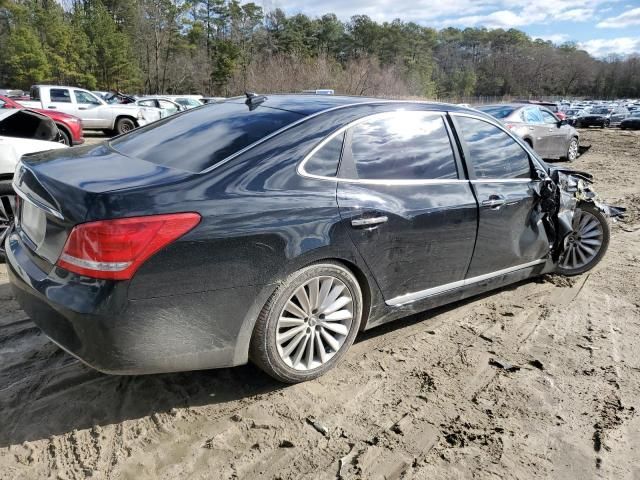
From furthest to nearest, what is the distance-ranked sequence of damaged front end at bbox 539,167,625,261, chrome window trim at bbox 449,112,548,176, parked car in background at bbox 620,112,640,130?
parked car in background at bbox 620,112,640,130 < damaged front end at bbox 539,167,625,261 < chrome window trim at bbox 449,112,548,176

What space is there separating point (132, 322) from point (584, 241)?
425 cm

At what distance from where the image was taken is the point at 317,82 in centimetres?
3588

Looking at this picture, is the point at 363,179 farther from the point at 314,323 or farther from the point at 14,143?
the point at 14,143

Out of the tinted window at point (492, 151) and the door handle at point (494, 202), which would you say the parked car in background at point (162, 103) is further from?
the door handle at point (494, 202)

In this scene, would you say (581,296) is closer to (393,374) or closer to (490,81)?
(393,374)

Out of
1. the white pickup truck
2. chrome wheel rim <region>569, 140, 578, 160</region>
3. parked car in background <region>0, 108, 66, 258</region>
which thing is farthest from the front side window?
chrome wheel rim <region>569, 140, 578, 160</region>

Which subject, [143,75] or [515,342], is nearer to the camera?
[515,342]

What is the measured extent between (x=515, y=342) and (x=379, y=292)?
1188 millimetres

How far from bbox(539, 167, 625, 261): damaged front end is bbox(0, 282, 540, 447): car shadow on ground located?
8.80ft

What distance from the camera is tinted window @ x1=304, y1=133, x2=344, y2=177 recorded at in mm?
2770

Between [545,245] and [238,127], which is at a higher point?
[238,127]

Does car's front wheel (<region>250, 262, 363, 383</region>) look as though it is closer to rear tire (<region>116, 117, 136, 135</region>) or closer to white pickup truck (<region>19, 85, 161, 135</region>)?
white pickup truck (<region>19, 85, 161, 135</region>)

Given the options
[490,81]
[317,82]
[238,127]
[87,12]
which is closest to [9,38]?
[87,12]

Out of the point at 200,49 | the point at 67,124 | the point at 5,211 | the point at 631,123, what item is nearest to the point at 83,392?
the point at 5,211
